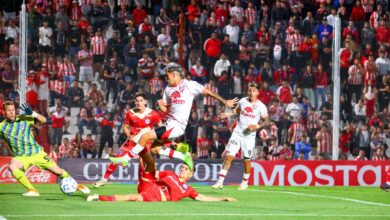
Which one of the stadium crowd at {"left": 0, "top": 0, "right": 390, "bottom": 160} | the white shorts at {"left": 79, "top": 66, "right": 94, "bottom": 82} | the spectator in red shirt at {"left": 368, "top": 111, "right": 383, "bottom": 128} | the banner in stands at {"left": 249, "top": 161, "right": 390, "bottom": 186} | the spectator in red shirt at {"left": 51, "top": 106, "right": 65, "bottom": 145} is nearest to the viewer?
the spectator in red shirt at {"left": 51, "top": 106, "right": 65, "bottom": 145}

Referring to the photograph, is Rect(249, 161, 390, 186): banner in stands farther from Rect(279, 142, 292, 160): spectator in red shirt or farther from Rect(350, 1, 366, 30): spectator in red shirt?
Rect(350, 1, 366, 30): spectator in red shirt

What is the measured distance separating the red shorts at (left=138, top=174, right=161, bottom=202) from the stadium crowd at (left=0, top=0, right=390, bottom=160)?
8479mm

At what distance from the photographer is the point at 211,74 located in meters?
22.7

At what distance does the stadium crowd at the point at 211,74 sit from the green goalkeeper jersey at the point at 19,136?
6.64 meters

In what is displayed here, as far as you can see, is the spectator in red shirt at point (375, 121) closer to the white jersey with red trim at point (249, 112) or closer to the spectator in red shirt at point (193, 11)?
the spectator in red shirt at point (193, 11)

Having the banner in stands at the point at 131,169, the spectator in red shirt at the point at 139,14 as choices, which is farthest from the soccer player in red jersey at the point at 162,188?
the spectator in red shirt at the point at 139,14

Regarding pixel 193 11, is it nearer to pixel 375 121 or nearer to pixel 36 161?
pixel 375 121

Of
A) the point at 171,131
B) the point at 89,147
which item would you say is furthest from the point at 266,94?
the point at 171,131

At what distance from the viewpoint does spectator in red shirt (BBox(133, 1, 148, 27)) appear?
2325 centimetres

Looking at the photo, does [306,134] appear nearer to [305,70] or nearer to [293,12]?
[305,70]

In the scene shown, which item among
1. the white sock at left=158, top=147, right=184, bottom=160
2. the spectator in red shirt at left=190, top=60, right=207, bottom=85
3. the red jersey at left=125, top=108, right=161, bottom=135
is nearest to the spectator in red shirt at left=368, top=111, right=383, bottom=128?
the spectator in red shirt at left=190, top=60, right=207, bottom=85

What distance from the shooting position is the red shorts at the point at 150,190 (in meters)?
13.5

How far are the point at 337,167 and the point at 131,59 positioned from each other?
5.43 m

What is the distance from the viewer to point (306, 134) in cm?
2280
